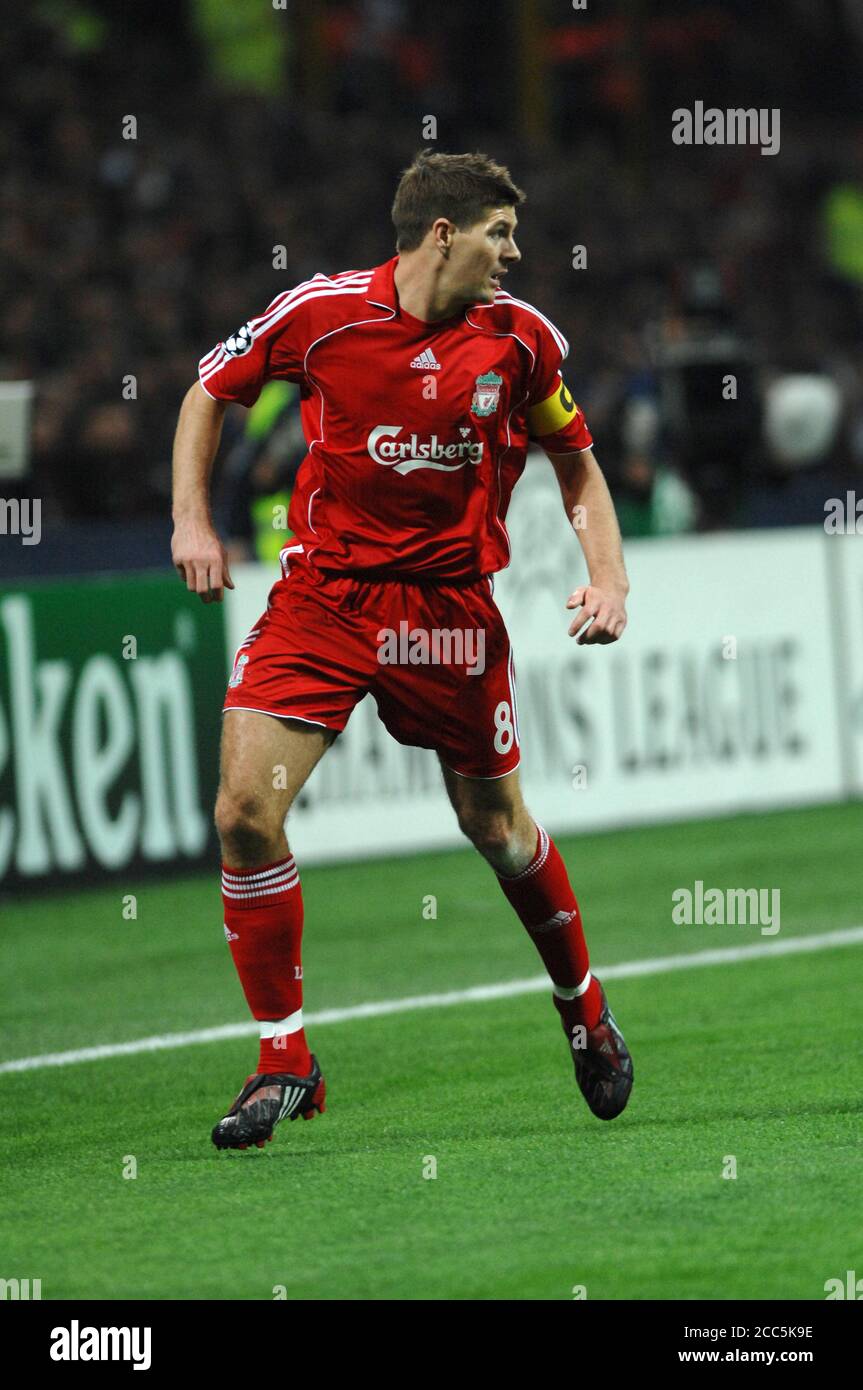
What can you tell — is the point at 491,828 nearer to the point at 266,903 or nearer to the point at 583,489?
the point at 266,903

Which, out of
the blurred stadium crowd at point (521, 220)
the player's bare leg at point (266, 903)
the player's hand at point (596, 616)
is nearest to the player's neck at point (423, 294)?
the player's hand at point (596, 616)

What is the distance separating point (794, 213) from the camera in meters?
27.1

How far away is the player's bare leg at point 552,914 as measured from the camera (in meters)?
6.21

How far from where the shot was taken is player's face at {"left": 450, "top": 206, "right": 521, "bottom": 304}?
234 inches

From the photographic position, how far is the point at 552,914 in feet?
21.0

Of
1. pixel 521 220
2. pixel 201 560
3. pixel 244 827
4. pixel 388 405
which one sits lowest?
pixel 244 827

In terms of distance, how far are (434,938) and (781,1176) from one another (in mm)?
4390

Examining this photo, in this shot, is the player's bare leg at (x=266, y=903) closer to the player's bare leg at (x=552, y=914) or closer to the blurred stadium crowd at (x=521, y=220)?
the player's bare leg at (x=552, y=914)

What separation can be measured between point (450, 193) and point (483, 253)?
0.17 metres

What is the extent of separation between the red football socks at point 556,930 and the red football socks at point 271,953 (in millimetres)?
691

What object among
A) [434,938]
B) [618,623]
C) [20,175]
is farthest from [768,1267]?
[20,175]

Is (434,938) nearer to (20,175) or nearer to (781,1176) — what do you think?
(781,1176)

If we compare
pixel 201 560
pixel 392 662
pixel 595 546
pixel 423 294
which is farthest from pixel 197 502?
pixel 595 546
